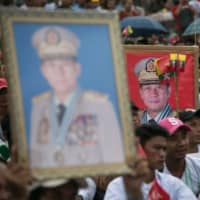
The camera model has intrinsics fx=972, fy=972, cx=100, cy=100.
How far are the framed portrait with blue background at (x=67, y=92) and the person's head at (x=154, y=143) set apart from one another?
1.91 meters

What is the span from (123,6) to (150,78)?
25.4 ft

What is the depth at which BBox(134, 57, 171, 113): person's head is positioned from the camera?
941cm

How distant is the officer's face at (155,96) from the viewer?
30.9 ft

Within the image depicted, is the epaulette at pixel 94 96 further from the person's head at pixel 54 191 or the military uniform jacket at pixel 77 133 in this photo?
the person's head at pixel 54 191

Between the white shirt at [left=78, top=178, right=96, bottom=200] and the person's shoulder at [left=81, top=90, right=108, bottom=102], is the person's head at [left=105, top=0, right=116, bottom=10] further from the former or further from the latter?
the person's shoulder at [left=81, top=90, right=108, bottom=102]

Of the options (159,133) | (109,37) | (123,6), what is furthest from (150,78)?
(123,6)

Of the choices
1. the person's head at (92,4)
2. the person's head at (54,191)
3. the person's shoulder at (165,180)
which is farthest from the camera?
the person's head at (92,4)

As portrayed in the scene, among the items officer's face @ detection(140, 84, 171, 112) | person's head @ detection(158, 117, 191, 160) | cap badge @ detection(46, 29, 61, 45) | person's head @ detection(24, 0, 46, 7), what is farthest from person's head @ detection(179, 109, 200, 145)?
person's head @ detection(24, 0, 46, 7)

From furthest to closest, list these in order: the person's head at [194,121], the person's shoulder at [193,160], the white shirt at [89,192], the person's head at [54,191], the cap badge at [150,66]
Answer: the cap badge at [150,66] → the person's head at [194,121] → the person's shoulder at [193,160] → the white shirt at [89,192] → the person's head at [54,191]

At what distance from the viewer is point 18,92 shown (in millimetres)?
4570

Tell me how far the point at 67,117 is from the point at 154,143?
A: 221 centimetres

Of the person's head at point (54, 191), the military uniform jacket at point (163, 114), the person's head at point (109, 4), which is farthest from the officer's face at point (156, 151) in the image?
the person's head at point (109, 4)

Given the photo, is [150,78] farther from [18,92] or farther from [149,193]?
[18,92]

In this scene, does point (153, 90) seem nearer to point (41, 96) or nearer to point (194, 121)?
point (194, 121)
